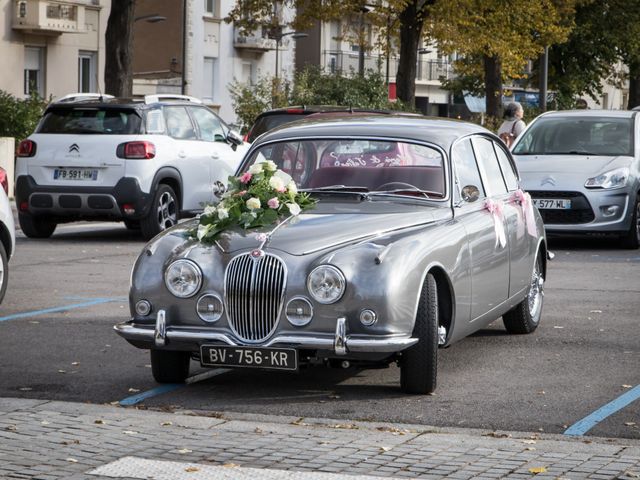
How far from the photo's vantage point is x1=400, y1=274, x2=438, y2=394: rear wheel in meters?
8.41

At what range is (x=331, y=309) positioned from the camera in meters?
8.20

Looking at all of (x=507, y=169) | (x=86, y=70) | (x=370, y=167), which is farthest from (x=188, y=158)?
(x=86, y=70)

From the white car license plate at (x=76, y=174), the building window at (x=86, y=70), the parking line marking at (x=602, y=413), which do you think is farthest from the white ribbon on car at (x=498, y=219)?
the building window at (x=86, y=70)

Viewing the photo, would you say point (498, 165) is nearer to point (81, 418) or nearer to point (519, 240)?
point (519, 240)

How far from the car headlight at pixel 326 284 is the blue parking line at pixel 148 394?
1.16 m

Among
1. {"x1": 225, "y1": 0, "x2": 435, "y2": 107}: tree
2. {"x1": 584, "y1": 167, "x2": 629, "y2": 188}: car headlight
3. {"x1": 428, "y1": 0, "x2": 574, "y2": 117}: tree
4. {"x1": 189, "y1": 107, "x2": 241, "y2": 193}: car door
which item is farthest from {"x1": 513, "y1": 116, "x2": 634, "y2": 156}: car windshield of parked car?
{"x1": 428, "y1": 0, "x2": 574, "y2": 117}: tree

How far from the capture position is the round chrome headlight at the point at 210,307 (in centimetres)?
838

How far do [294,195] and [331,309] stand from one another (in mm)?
1093

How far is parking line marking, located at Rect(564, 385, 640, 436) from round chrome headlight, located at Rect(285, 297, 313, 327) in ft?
4.99

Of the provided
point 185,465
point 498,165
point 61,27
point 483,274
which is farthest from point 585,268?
point 61,27

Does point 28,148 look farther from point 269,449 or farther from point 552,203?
point 269,449

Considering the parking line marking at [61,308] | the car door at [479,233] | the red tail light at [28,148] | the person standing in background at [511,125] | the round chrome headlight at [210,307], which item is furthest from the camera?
the person standing in background at [511,125]

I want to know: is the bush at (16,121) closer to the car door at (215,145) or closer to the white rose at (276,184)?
the car door at (215,145)

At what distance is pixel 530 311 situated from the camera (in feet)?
36.8
